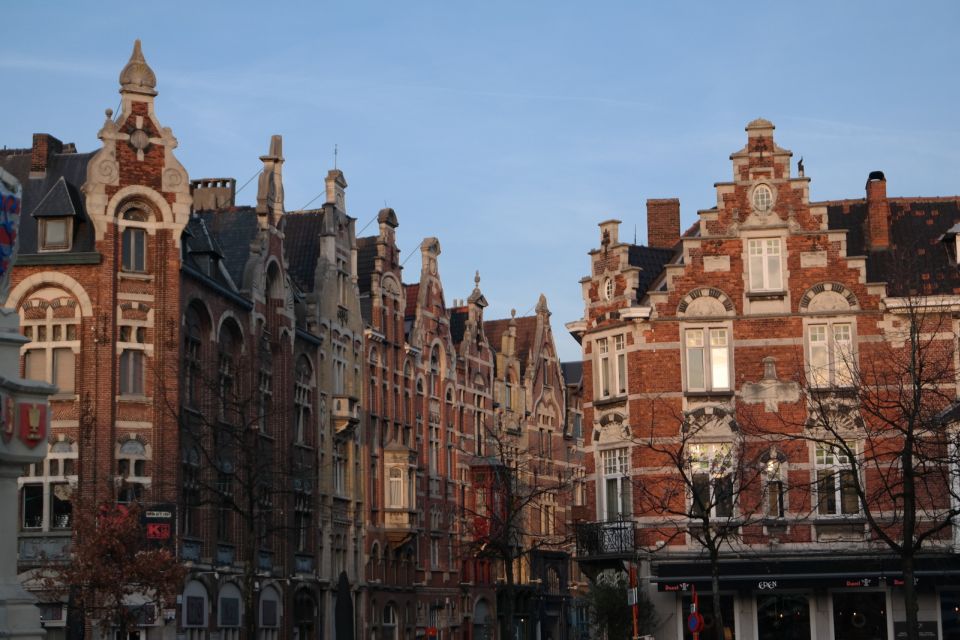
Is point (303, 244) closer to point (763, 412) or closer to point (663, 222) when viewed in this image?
point (663, 222)

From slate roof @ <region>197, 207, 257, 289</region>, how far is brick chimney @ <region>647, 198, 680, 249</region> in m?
13.7

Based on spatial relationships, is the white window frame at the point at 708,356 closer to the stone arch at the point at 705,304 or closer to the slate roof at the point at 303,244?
the stone arch at the point at 705,304

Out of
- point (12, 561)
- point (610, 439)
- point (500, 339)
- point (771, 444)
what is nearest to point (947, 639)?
point (771, 444)

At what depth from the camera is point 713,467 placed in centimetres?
4691

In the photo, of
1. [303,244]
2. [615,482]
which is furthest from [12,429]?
[303,244]

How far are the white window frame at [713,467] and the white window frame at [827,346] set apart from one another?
132 inches

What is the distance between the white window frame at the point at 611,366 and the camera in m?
50.7

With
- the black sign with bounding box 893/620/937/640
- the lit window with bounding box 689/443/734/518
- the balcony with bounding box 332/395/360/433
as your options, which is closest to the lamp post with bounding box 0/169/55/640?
the lit window with bounding box 689/443/734/518

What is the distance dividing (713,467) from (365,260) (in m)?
27.6

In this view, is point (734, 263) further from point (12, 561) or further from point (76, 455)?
point (12, 561)

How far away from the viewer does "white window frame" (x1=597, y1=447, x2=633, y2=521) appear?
50.0 meters

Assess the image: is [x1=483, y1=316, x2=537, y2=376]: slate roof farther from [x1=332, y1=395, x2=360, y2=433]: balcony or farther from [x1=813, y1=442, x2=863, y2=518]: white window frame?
[x1=813, y1=442, x2=863, y2=518]: white window frame

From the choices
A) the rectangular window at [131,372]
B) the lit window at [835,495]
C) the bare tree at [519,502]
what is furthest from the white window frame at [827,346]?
the bare tree at [519,502]

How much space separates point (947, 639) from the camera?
1860 inches
